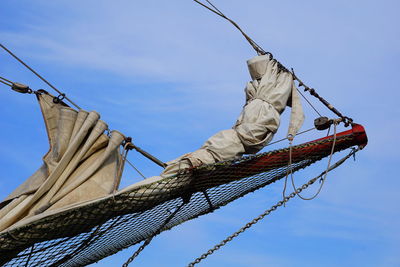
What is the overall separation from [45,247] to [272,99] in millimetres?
2671

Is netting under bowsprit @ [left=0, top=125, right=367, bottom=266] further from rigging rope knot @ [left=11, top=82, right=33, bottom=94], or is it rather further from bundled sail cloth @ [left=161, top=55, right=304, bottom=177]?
rigging rope knot @ [left=11, top=82, right=33, bottom=94]

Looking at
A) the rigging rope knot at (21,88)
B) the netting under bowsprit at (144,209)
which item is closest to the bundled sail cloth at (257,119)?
the netting under bowsprit at (144,209)

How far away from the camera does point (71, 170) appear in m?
7.75

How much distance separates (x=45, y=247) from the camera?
757 centimetres

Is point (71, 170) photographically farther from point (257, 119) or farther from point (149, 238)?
point (257, 119)

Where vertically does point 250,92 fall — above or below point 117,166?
above

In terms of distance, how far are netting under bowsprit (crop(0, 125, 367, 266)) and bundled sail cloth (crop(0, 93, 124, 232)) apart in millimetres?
264

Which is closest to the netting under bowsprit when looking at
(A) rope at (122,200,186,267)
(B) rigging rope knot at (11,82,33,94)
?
(A) rope at (122,200,186,267)

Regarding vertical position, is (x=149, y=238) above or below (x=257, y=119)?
below

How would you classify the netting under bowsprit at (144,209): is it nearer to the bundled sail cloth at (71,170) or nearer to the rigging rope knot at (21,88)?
the bundled sail cloth at (71,170)

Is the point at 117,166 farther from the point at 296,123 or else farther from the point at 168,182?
the point at 296,123

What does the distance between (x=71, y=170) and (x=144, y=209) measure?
2.79 ft

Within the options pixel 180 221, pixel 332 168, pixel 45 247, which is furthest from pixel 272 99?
pixel 45 247

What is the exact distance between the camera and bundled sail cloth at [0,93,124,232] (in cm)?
761
